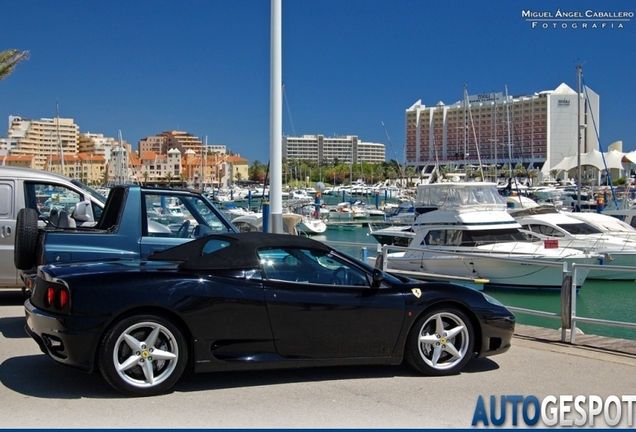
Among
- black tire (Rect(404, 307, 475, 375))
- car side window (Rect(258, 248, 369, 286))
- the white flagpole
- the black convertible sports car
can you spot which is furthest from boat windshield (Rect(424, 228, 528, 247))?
car side window (Rect(258, 248, 369, 286))

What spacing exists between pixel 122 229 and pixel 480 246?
755 inches

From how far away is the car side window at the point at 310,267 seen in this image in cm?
656

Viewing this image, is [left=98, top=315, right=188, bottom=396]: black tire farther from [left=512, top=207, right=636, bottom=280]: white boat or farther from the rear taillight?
[left=512, top=207, right=636, bottom=280]: white boat

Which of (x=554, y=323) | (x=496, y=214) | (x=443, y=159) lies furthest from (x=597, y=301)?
(x=443, y=159)

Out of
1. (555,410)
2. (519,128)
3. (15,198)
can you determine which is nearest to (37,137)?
(519,128)

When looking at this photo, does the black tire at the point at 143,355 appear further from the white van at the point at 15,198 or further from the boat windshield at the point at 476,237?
the boat windshield at the point at 476,237

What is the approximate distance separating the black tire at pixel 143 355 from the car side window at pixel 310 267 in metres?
1.09

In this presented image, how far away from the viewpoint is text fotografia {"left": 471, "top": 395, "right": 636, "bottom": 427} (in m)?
5.65

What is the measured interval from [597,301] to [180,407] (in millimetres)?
21464

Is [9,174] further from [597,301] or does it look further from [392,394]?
[597,301]

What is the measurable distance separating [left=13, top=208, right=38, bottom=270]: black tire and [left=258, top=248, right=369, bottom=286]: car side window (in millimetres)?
3181

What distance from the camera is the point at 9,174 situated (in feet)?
34.2

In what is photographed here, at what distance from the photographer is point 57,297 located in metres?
5.91

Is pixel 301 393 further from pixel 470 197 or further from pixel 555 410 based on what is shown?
pixel 470 197
